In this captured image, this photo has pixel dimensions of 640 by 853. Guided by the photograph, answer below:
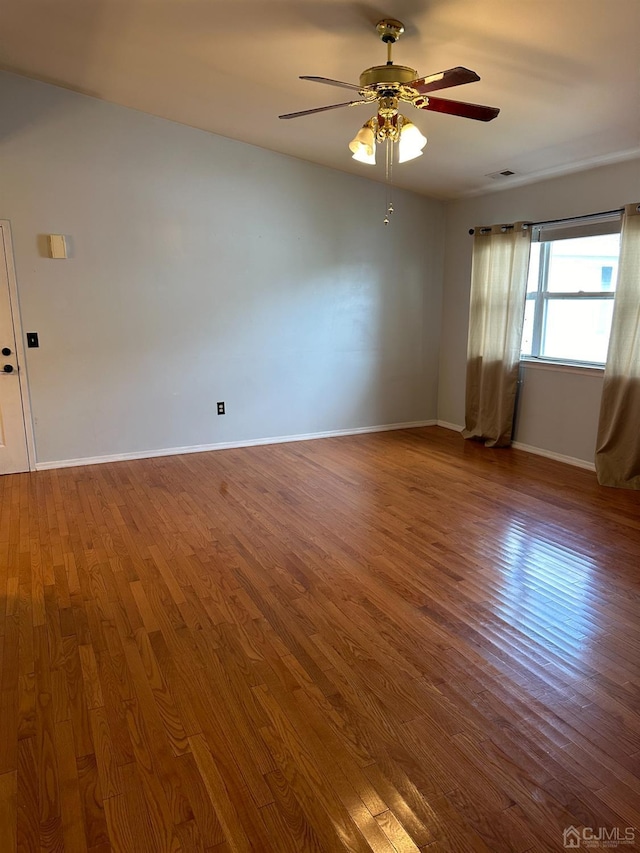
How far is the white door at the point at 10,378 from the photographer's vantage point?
14.3 ft

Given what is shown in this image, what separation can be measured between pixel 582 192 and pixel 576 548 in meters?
3.06

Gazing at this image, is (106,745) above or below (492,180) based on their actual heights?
below

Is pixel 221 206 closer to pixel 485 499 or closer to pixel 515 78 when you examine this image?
pixel 515 78

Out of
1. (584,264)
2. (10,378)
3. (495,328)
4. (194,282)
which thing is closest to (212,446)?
(194,282)

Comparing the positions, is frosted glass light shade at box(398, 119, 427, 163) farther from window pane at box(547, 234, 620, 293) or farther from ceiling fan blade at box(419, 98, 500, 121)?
window pane at box(547, 234, 620, 293)

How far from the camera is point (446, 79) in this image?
2.36m

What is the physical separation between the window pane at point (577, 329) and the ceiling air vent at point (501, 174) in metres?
1.19

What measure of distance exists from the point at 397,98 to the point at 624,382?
2.86 m

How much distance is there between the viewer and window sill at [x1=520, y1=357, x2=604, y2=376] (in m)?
4.62

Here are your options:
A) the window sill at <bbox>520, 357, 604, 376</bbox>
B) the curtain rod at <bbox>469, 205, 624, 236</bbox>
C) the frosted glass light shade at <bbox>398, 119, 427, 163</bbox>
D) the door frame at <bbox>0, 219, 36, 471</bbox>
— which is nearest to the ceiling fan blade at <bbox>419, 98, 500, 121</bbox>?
the frosted glass light shade at <bbox>398, 119, 427, 163</bbox>

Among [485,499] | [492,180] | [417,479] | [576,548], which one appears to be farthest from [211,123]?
[576,548]

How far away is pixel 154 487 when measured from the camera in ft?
14.1

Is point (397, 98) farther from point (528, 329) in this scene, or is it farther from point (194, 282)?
point (528, 329)

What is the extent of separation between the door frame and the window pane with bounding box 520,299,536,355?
4536mm
